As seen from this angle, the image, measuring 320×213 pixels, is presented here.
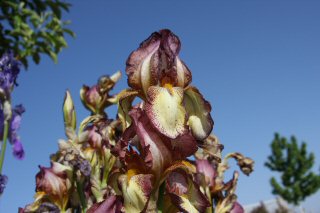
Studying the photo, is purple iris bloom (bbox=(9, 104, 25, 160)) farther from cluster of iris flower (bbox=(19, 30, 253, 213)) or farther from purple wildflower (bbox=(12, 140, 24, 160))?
cluster of iris flower (bbox=(19, 30, 253, 213))

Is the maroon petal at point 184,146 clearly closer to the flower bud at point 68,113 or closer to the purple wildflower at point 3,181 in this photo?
the flower bud at point 68,113

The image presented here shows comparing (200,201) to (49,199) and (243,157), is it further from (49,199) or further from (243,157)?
(243,157)

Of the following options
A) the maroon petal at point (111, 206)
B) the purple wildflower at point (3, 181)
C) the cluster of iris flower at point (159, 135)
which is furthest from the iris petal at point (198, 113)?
the purple wildflower at point (3, 181)

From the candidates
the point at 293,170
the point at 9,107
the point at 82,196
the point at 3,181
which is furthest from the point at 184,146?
the point at 293,170

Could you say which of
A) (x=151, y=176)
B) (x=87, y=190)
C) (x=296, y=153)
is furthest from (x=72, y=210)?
(x=296, y=153)

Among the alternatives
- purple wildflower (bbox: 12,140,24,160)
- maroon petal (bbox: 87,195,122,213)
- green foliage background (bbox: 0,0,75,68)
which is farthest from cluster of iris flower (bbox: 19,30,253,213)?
green foliage background (bbox: 0,0,75,68)
